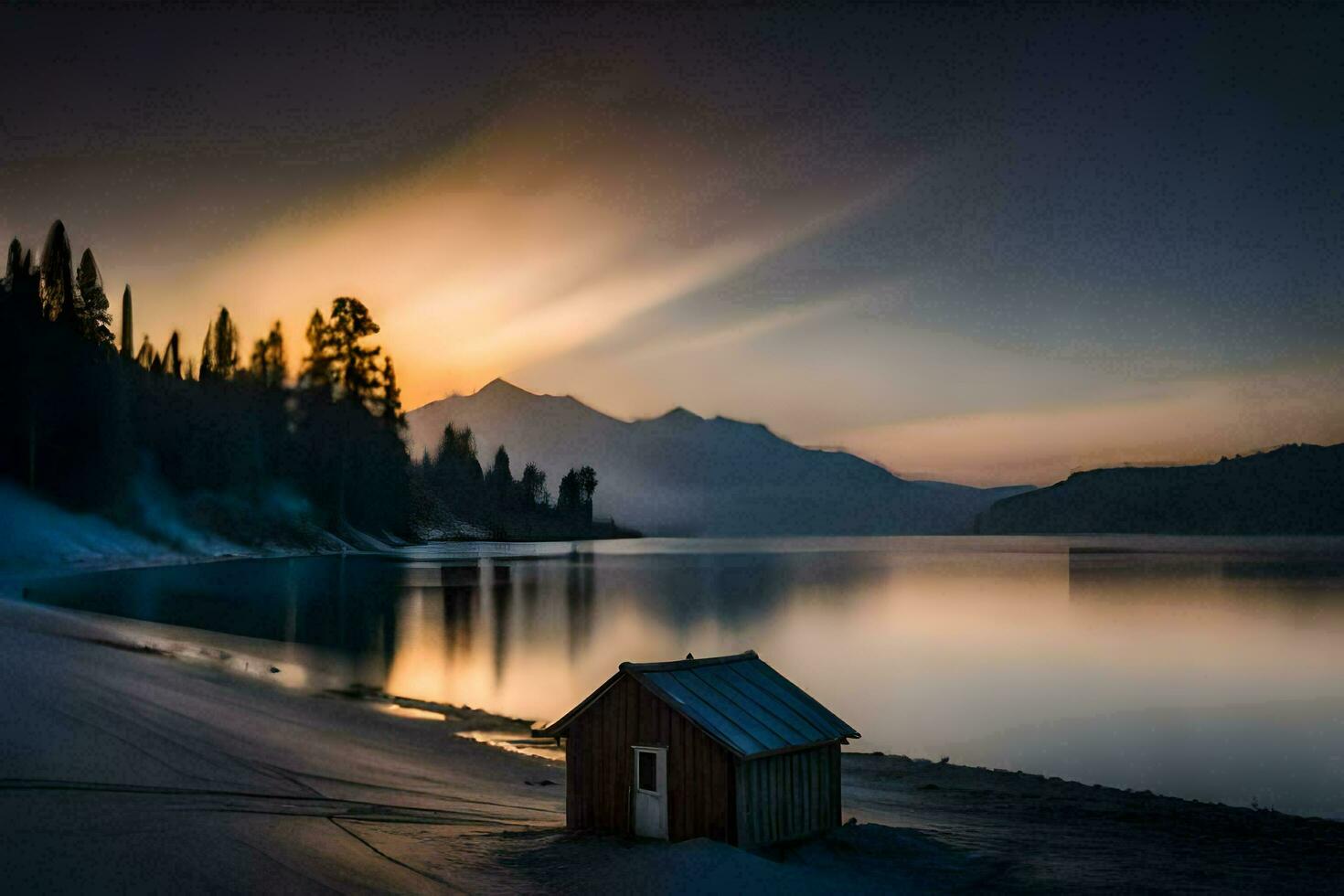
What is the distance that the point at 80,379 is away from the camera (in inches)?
3804

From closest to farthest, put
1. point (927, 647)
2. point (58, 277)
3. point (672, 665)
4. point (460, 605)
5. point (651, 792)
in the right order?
1. point (651, 792)
2. point (672, 665)
3. point (927, 647)
4. point (460, 605)
5. point (58, 277)

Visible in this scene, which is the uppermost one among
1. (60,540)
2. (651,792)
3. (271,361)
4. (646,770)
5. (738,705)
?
(271,361)

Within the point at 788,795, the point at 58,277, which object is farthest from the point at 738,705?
the point at 58,277

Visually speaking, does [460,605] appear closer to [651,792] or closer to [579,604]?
[579,604]

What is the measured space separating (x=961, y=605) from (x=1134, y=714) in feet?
179

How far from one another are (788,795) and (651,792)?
2255 mm

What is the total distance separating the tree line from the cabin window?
9293 centimetres

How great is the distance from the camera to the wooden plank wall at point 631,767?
51.1 feet

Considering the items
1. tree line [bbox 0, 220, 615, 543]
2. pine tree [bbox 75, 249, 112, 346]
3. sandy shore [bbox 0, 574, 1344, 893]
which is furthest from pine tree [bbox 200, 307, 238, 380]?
sandy shore [bbox 0, 574, 1344, 893]

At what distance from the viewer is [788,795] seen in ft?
54.2

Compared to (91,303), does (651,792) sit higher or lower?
lower

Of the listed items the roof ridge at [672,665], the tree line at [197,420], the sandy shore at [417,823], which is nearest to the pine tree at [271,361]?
the tree line at [197,420]

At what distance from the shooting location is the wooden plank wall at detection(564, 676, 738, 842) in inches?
614

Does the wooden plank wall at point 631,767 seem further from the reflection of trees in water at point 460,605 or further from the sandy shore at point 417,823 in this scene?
the reflection of trees in water at point 460,605
